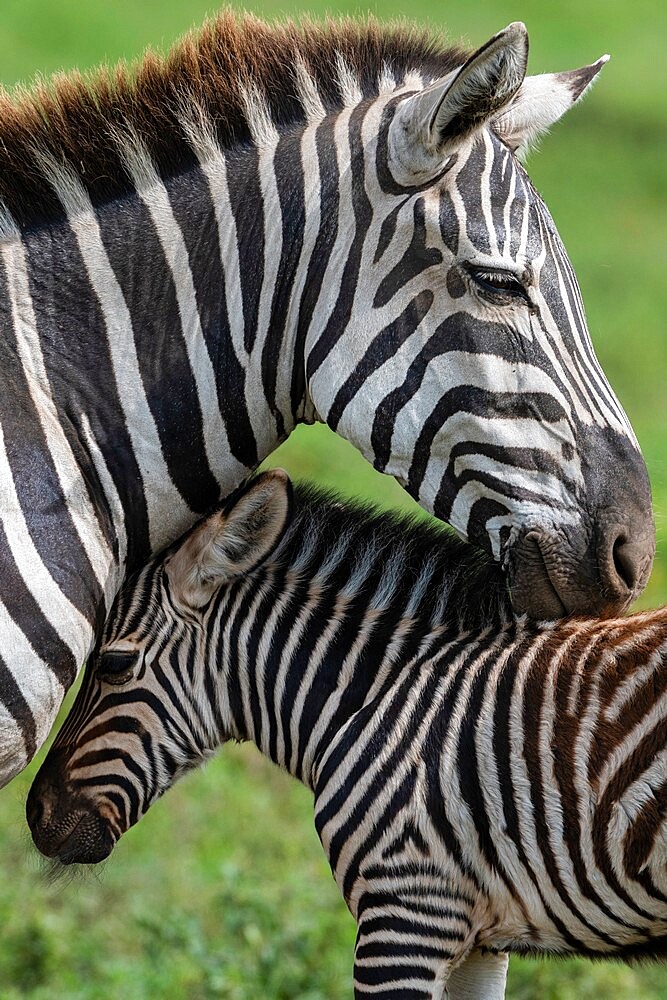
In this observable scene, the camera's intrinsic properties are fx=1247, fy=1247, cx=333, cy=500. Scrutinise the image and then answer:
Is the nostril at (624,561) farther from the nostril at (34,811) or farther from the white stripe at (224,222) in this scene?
the nostril at (34,811)

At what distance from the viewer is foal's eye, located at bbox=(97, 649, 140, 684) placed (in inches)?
189

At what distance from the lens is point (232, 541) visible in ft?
15.8

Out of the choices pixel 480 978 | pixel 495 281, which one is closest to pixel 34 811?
pixel 480 978

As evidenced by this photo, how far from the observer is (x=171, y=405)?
412 centimetres

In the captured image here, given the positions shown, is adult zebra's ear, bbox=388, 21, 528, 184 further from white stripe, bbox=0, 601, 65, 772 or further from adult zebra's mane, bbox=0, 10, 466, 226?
white stripe, bbox=0, 601, 65, 772

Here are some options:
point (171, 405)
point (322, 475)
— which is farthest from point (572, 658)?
point (322, 475)

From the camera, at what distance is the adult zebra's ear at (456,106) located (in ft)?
12.0

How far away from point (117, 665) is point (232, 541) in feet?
2.14

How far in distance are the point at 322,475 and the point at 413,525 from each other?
8.06 metres

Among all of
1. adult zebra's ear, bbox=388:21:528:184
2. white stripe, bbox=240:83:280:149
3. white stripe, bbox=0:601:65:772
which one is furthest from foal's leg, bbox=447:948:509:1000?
white stripe, bbox=240:83:280:149

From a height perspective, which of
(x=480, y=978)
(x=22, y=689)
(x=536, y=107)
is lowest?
(x=480, y=978)

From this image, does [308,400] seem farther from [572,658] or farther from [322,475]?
[322,475]

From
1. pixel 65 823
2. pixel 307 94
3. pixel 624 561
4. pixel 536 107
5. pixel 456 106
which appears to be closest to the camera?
pixel 456 106

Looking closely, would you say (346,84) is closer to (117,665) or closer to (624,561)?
(624,561)
